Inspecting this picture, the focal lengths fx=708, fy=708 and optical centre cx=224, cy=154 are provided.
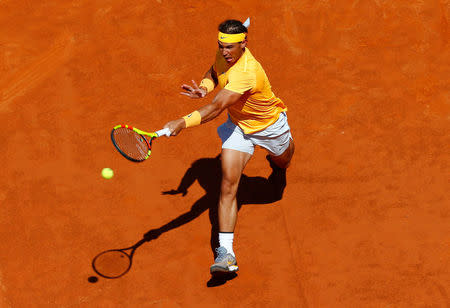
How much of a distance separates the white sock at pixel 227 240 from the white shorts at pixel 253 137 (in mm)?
892

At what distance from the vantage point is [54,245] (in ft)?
25.0

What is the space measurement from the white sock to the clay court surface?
0.34 meters

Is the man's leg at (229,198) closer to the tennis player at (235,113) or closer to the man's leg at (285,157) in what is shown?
the tennis player at (235,113)

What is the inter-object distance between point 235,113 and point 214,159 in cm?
133

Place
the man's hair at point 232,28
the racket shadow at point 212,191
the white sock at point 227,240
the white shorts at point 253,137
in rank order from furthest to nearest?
the racket shadow at point 212,191 < the white shorts at point 253,137 < the white sock at point 227,240 < the man's hair at point 232,28

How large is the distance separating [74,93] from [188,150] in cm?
173

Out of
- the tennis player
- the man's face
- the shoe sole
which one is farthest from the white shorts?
the shoe sole

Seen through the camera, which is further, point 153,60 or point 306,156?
point 153,60

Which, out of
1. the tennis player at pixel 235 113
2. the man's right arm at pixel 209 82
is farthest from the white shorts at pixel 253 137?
the man's right arm at pixel 209 82

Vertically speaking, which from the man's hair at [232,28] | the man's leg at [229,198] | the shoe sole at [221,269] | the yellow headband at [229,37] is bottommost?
the shoe sole at [221,269]

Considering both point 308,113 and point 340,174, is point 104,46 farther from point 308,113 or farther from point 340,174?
point 340,174

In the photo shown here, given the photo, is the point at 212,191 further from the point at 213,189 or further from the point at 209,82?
the point at 209,82

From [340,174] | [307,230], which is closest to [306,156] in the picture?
[340,174]

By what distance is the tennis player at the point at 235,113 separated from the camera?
6.89 metres
